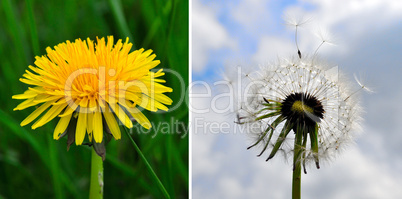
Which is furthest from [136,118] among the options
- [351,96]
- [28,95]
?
[351,96]

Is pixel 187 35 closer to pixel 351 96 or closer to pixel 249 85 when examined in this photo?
pixel 249 85

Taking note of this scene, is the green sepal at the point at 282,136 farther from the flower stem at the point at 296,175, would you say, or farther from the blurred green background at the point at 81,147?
the blurred green background at the point at 81,147

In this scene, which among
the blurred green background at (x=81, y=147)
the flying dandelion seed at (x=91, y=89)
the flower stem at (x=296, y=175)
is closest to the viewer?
the flying dandelion seed at (x=91, y=89)

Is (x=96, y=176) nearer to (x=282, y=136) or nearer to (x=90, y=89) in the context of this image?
(x=90, y=89)

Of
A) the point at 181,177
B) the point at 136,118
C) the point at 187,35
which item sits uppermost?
the point at 187,35

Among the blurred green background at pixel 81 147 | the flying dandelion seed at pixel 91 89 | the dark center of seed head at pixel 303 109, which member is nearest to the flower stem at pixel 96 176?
the flying dandelion seed at pixel 91 89

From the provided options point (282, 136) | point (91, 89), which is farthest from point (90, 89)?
point (282, 136)
